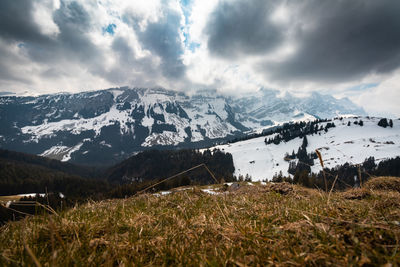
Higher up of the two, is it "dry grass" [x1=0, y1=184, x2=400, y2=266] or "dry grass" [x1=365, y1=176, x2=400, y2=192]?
"dry grass" [x1=0, y1=184, x2=400, y2=266]

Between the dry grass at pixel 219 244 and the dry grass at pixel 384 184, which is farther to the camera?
the dry grass at pixel 384 184

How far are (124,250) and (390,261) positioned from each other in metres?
2.21

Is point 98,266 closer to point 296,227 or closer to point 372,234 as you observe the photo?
point 296,227

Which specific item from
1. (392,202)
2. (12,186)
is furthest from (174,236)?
(12,186)

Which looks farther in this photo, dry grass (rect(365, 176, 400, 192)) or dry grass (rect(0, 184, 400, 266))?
dry grass (rect(365, 176, 400, 192))

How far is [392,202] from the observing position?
351 cm

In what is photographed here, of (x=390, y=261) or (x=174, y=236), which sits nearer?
(x=390, y=261)

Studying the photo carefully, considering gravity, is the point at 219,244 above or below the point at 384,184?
above

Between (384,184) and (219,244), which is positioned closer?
(219,244)

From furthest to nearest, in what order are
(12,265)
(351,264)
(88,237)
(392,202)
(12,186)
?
(12,186) < (392,202) < (88,237) < (12,265) < (351,264)

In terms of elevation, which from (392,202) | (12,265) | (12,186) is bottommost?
(12,186)

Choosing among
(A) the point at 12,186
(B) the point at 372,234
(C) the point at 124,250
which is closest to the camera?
(B) the point at 372,234

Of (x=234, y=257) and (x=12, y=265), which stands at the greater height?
(x=12, y=265)

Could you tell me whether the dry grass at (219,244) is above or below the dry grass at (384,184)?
above
